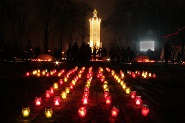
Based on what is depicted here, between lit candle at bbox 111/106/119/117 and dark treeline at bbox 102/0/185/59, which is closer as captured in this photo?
lit candle at bbox 111/106/119/117

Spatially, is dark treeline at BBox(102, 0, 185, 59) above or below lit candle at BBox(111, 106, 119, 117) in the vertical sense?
above

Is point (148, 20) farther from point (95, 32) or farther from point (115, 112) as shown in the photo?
point (115, 112)

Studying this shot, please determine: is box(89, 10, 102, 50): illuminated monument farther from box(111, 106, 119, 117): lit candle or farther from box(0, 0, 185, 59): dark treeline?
box(111, 106, 119, 117): lit candle

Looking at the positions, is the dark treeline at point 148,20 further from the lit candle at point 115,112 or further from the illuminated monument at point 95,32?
the lit candle at point 115,112

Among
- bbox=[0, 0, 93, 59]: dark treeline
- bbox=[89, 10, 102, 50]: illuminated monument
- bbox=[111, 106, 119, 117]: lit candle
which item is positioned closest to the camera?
bbox=[111, 106, 119, 117]: lit candle

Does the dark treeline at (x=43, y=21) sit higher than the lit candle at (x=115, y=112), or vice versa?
the dark treeline at (x=43, y=21)

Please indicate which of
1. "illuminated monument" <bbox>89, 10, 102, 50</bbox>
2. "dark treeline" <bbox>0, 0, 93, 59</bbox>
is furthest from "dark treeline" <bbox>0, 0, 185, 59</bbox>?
"illuminated monument" <bbox>89, 10, 102, 50</bbox>

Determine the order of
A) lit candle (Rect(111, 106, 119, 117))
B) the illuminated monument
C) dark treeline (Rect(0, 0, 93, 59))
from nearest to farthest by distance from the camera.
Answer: lit candle (Rect(111, 106, 119, 117)) → dark treeline (Rect(0, 0, 93, 59)) → the illuminated monument

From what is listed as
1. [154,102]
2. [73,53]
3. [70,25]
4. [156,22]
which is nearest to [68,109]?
[154,102]

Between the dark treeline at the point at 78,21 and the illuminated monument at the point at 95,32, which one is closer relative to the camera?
the dark treeline at the point at 78,21

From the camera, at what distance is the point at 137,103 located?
10.9 metres

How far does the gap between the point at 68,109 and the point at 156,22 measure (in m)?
50.1

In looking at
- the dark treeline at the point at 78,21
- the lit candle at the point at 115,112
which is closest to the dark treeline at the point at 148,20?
the dark treeline at the point at 78,21

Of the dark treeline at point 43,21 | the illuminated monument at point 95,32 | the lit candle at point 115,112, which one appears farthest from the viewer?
the illuminated monument at point 95,32
